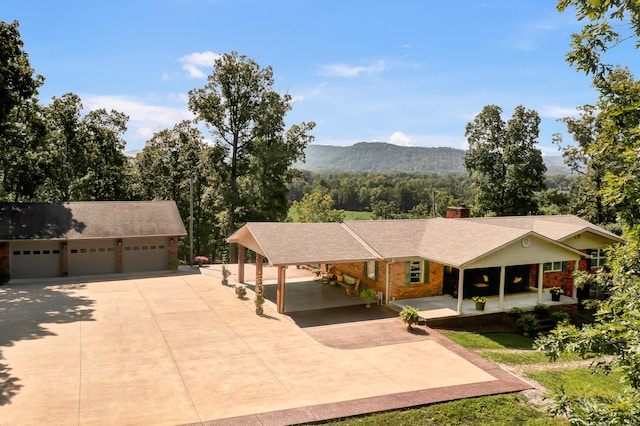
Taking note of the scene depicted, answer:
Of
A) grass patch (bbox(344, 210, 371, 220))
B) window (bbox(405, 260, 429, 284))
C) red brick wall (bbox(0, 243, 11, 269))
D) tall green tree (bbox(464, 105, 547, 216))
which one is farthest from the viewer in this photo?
grass patch (bbox(344, 210, 371, 220))

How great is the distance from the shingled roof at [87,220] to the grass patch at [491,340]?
18.2 metres

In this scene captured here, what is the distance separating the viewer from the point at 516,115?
127ft

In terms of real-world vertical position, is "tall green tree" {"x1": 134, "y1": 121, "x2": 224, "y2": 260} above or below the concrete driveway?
above

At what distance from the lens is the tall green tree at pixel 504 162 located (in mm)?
38406

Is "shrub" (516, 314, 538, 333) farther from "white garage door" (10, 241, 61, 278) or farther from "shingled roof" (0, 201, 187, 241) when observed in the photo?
"white garage door" (10, 241, 61, 278)

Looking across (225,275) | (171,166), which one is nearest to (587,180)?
(225,275)

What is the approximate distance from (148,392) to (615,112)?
12.1 m

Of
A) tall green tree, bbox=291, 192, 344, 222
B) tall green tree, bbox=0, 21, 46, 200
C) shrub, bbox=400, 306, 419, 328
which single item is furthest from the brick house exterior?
tall green tree, bbox=291, 192, 344, 222

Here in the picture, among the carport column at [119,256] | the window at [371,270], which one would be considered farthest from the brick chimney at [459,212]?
the carport column at [119,256]

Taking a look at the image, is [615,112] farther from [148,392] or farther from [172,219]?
[172,219]

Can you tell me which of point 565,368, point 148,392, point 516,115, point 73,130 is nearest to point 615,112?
point 565,368

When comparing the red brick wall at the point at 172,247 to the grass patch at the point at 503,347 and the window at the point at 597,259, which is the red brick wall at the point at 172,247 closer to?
the grass patch at the point at 503,347

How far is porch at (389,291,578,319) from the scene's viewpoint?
1909 cm

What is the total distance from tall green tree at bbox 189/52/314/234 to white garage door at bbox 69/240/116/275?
9995mm
